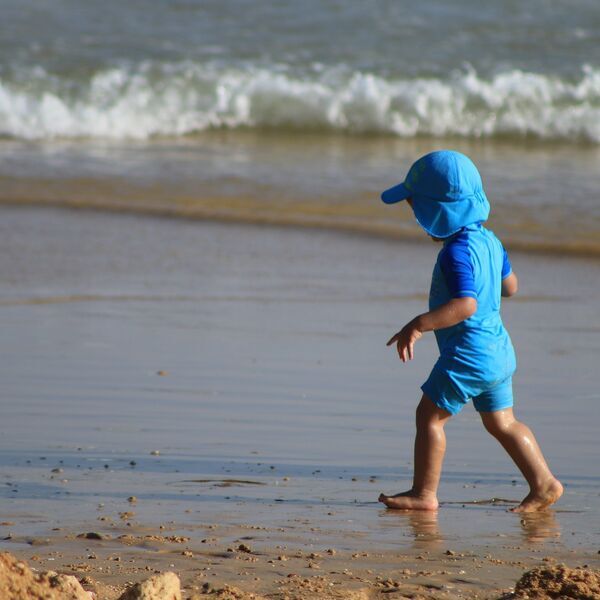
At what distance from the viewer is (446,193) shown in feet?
13.0

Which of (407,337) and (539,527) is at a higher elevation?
(407,337)

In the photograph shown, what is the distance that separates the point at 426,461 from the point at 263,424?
34.6 inches

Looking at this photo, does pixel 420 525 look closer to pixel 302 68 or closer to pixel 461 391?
pixel 461 391

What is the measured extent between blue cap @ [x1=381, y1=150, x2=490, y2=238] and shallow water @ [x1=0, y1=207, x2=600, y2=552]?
811mm

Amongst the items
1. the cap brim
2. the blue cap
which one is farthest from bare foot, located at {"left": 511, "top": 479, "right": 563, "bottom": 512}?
the cap brim

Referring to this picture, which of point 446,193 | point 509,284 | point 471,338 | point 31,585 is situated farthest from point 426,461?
point 31,585

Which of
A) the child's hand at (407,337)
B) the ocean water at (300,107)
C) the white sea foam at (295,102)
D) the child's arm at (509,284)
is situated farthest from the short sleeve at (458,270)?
the white sea foam at (295,102)

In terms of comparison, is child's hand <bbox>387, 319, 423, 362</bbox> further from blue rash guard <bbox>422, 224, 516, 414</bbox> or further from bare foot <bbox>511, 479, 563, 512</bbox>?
bare foot <bbox>511, 479, 563, 512</bbox>

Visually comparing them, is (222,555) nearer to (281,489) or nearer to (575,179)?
(281,489)

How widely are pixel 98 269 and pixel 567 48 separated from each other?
12.0 metres

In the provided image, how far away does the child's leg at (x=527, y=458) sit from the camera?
12.3ft

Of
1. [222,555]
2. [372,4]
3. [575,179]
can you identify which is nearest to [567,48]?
[372,4]

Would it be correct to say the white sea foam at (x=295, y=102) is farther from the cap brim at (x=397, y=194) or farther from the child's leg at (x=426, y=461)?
the child's leg at (x=426, y=461)

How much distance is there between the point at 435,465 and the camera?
3812mm
